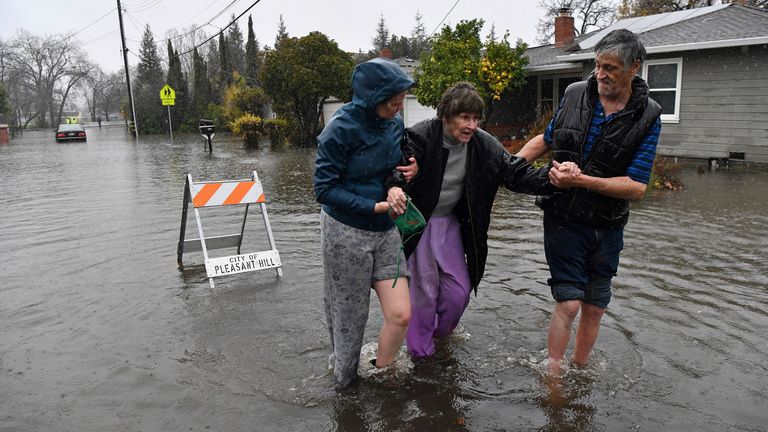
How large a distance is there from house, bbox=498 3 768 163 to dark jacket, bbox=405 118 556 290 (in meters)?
12.6

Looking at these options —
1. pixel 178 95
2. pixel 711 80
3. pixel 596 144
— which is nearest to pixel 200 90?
pixel 178 95

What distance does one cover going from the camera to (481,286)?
5777 mm

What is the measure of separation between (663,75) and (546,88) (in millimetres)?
7048

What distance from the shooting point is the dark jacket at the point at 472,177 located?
3766 mm

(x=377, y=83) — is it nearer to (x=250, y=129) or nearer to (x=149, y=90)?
(x=250, y=129)

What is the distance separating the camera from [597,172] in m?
3.38

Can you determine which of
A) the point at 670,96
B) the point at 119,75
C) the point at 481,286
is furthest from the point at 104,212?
the point at 119,75

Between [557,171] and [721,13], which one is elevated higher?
[721,13]

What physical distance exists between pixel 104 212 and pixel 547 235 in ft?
28.8

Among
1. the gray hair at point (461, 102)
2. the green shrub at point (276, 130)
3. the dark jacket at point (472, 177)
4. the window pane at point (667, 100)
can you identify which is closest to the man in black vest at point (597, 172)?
the dark jacket at point (472, 177)

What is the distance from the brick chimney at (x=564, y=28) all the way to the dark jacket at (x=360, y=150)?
864 inches

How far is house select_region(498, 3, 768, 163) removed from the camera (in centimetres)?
1398

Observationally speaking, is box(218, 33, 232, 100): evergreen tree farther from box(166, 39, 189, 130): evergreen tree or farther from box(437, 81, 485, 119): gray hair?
box(437, 81, 485, 119): gray hair

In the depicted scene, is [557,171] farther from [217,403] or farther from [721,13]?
[721,13]
